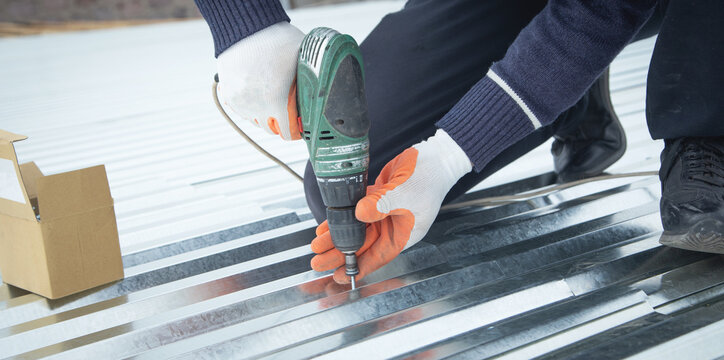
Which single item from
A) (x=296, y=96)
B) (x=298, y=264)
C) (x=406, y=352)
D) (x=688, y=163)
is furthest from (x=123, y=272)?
(x=688, y=163)

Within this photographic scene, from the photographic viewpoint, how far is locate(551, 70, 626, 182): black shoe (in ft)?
5.83

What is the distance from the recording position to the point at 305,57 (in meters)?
1.13

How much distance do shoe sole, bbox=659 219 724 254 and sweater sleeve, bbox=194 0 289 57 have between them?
919mm

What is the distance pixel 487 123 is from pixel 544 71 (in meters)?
0.15

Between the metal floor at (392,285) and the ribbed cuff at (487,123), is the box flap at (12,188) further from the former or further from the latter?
the ribbed cuff at (487,123)

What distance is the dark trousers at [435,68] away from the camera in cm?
160

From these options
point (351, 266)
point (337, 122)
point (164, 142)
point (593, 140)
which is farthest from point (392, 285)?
point (164, 142)

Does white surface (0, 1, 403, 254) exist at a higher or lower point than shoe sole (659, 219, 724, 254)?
lower

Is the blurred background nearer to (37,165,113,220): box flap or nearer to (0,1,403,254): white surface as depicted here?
(0,1,403,254): white surface

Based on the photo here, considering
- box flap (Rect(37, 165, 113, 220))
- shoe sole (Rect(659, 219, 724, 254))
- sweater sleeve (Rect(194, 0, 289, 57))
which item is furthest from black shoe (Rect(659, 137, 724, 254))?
box flap (Rect(37, 165, 113, 220))

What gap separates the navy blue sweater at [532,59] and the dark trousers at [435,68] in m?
0.30

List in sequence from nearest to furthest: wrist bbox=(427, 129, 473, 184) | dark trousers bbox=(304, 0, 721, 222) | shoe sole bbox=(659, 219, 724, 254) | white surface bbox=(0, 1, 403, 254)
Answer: shoe sole bbox=(659, 219, 724, 254) < wrist bbox=(427, 129, 473, 184) < dark trousers bbox=(304, 0, 721, 222) < white surface bbox=(0, 1, 403, 254)

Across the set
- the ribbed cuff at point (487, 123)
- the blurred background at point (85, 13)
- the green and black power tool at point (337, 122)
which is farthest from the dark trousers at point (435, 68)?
the blurred background at point (85, 13)

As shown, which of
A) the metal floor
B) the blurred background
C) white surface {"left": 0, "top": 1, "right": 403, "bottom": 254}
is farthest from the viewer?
the blurred background
